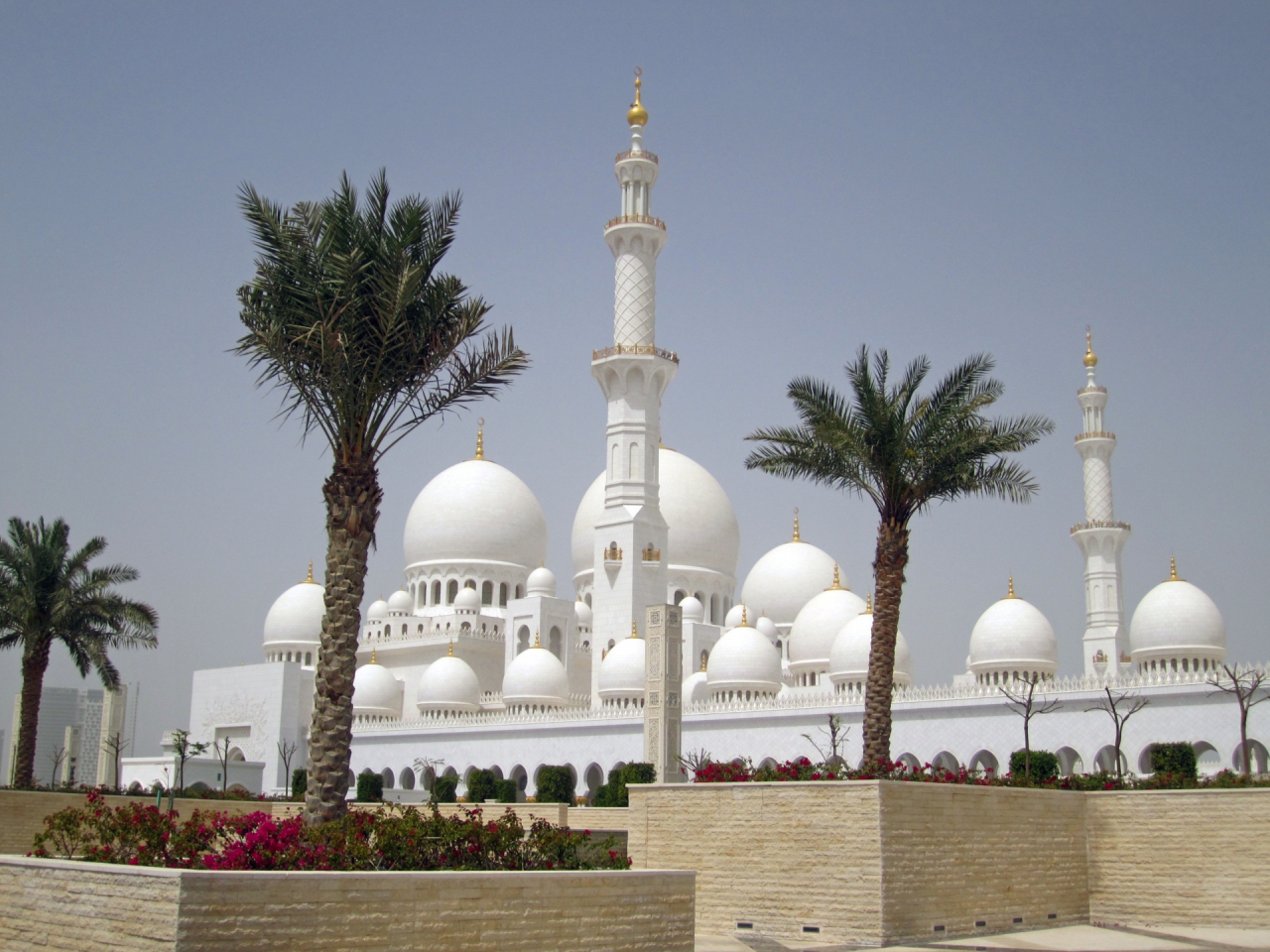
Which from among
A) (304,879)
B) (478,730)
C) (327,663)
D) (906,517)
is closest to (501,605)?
(478,730)

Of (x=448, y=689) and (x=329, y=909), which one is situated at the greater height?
(x=448, y=689)

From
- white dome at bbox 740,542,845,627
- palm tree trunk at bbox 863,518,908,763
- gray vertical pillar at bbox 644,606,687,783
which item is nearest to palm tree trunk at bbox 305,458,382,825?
palm tree trunk at bbox 863,518,908,763

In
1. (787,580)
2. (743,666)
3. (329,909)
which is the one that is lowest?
(329,909)

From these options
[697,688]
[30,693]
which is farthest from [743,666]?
[30,693]

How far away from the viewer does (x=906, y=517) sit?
19.1 m

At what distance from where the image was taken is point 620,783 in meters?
30.5

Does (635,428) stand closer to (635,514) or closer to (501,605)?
(635,514)

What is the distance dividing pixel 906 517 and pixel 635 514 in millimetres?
21531

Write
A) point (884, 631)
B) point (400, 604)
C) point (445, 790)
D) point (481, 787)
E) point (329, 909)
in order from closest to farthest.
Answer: point (329, 909) < point (884, 631) < point (481, 787) < point (445, 790) < point (400, 604)

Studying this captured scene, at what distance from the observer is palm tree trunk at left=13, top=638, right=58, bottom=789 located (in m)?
26.2

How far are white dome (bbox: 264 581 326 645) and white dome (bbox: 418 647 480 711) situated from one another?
30.3 ft

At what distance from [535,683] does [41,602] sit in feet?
61.2

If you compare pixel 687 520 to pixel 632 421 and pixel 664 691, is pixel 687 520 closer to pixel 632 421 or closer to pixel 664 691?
pixel 632 421

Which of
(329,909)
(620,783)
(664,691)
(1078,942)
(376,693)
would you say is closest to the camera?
(329,909)
